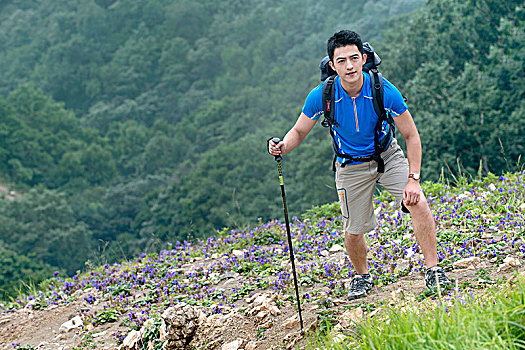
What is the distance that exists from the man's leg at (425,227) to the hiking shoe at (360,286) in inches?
23.5

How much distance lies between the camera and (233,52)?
5691 cm

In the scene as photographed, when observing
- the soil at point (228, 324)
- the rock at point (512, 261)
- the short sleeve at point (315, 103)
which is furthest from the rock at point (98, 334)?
the rock at point (512, 261)

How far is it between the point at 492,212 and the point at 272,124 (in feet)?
127

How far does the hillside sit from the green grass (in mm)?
143

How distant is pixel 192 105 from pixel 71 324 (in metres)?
49.0

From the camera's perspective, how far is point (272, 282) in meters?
5.27

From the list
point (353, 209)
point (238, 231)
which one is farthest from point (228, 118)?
point (353, 209)

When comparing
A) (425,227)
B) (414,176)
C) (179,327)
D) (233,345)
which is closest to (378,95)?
(414,176)

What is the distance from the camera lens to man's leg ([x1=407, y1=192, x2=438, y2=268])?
12.7 ft

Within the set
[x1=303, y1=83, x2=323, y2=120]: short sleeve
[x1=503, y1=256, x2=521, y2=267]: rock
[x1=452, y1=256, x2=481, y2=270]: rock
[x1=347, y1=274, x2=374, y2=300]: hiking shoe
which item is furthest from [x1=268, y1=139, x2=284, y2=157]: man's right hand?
[x1=503, y1=256, x2=521, y2=267]: rock

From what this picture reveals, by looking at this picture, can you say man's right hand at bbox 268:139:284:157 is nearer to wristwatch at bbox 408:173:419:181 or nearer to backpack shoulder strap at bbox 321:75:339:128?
backpack shoulder strap at bbox 321:75:339:128

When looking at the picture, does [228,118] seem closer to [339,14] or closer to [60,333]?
[339,14]

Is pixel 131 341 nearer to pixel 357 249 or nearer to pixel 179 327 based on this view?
pixel 179 327

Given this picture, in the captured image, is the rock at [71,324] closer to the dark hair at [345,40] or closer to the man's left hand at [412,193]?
the man's left hand at [412,193]
